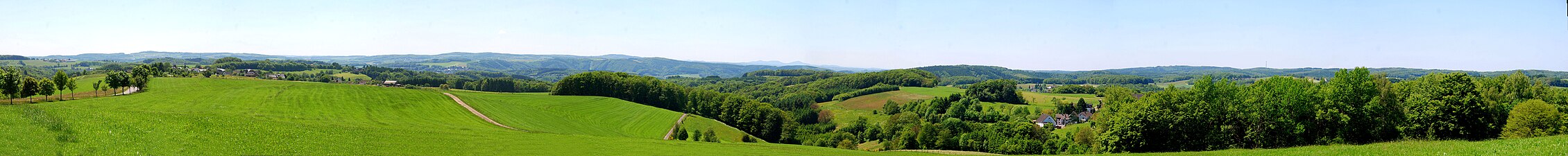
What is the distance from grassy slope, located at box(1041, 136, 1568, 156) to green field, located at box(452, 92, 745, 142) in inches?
1641

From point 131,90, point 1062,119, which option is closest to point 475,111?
point 131,90

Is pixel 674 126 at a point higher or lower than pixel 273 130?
lower

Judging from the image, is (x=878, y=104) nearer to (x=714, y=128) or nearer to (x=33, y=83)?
(x=714, y=128)

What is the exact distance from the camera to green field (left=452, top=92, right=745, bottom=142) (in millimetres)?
55625

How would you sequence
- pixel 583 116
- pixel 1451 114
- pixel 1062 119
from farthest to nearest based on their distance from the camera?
pixel 1062 119
pixel 583 116
pixel 1451 114

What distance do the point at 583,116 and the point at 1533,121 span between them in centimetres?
6752

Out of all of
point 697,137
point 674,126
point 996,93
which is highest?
point 996,93

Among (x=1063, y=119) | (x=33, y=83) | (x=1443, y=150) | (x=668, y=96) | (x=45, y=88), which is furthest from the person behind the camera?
(x=1063, y=119)

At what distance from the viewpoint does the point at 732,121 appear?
82.1 metres

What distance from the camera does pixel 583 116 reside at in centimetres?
7031

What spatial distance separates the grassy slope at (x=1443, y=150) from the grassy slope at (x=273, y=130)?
62.1 feet

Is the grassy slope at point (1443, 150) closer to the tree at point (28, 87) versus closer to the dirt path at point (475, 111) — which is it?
the dirt path at point (475, 111)

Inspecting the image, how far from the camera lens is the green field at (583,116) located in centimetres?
5562

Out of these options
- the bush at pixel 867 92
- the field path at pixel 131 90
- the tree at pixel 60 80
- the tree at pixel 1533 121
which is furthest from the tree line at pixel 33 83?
the bush at pixel 867 92
